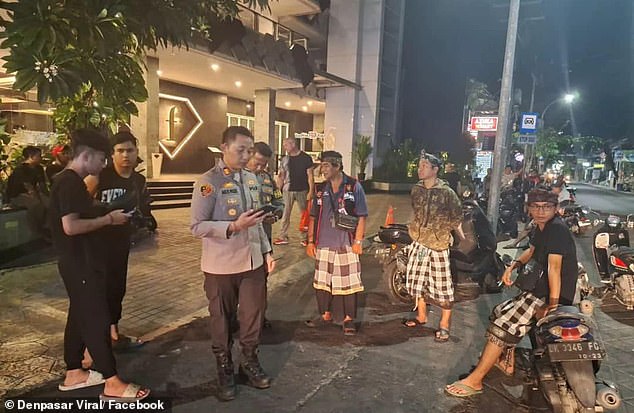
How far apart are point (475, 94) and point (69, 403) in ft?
96.6

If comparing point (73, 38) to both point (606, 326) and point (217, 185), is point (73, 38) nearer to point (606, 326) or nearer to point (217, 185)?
point (217, 185)

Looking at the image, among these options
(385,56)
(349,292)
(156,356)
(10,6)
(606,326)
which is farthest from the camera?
(385,56)

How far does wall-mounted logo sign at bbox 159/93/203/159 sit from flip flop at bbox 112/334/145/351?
14.2m

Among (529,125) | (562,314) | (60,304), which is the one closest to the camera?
(562,314)

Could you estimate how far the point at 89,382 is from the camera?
3258 millimetres

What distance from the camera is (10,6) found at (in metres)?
2.60

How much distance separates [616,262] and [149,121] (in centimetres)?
1222

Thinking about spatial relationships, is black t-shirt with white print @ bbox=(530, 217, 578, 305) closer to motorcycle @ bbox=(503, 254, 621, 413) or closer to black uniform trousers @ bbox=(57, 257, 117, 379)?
motorcycle @ bbox=(503, 254, 621, 413)

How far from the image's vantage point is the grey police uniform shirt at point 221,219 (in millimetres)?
3221

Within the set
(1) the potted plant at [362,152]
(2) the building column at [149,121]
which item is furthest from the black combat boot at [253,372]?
(1) the potted plant at [362,152]

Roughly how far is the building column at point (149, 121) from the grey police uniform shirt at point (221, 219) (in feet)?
35.6

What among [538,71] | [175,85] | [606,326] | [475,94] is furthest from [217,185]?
[538,71]

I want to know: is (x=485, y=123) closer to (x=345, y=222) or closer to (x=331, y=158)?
(x=331, y=158)

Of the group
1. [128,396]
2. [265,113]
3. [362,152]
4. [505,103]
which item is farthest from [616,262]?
[362,152]
